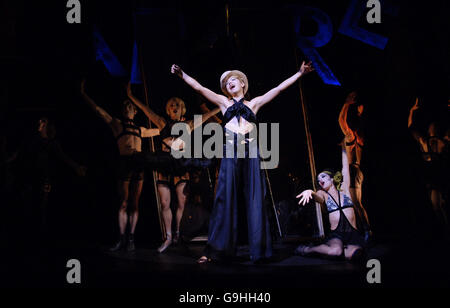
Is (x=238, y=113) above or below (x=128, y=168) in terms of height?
above

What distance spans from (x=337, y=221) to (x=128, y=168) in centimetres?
248

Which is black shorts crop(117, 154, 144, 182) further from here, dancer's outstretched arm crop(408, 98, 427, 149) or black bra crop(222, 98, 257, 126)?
dancer's outstretched arm crop(408, 98, 427, 149)

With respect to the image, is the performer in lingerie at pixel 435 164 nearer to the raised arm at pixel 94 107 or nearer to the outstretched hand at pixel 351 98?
the outstretched hand at pixel 351 98

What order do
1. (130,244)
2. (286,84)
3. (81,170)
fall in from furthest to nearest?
(81,170)
(130,244)
(286,84)

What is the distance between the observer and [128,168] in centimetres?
428

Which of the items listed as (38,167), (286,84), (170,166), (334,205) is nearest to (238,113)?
(286,84)

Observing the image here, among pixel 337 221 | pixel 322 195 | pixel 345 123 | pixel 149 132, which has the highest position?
pixel 345 123

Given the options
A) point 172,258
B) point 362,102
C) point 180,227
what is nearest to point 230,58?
point 362,102

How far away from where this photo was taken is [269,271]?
301 centimetres

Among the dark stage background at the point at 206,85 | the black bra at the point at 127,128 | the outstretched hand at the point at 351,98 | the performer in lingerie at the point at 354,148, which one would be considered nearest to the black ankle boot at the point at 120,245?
the dark stage background at the point at 206,85

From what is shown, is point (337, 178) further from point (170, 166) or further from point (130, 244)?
point (130, 244)

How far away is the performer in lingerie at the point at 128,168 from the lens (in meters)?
4.23

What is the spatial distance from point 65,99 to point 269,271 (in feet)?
13.0

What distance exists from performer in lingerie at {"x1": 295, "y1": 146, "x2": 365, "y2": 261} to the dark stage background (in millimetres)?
1262
